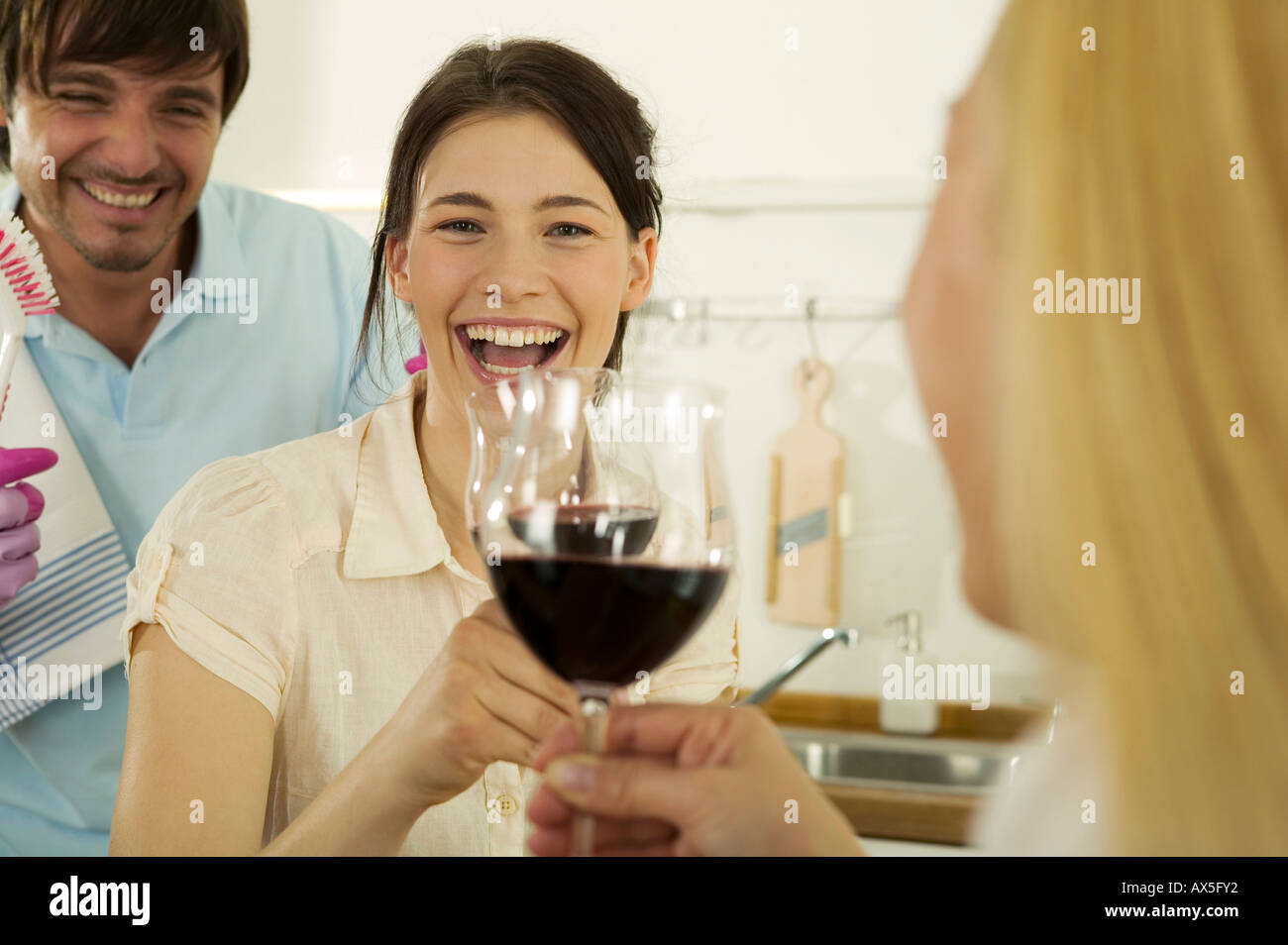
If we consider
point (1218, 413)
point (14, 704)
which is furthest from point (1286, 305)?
point (14, 704)

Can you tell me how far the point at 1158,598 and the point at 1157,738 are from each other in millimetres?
46

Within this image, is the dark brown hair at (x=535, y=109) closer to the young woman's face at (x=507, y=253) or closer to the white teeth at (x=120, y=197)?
the young woman's face at (x=507, y=253)

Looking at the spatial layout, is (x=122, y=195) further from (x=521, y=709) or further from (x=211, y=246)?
(x=521, y=709)

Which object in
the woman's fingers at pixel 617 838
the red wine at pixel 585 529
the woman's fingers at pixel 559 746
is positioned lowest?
the woman's fingers at pixel 617 838

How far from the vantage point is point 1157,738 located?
1.15 feet

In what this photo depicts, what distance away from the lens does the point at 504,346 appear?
0.88m

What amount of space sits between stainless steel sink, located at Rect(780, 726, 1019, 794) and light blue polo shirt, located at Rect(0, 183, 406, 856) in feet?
3.37

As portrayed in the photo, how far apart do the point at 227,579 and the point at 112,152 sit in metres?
0.52

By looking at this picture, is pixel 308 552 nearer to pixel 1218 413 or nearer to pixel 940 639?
pixel 1218 413

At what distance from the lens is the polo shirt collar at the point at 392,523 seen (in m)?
0.86

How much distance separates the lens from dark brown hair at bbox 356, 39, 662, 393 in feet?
2.93

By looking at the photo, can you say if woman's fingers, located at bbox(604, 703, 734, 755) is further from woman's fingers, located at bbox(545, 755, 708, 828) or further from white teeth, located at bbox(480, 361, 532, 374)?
white teeth, located at bbox(480, 361, 532, 374)

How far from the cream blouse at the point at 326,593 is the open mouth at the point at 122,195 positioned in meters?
0.38

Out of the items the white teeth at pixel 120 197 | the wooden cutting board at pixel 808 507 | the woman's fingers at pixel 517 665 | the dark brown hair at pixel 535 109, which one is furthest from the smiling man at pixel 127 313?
the wooden cutting board at pixel 808 507
